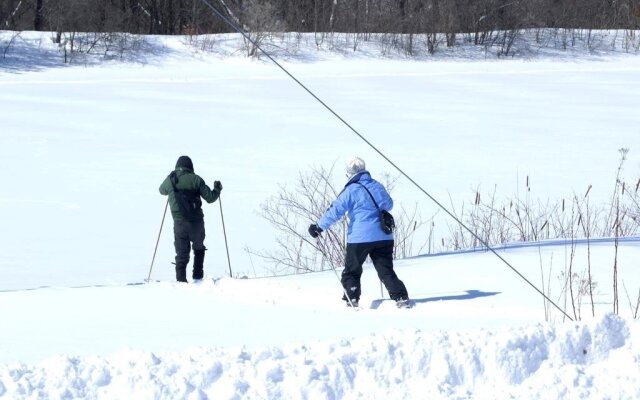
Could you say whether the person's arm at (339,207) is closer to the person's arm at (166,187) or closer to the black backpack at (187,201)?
the black backpack at (187,201)

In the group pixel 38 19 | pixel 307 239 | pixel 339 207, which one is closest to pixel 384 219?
pixel 339 207

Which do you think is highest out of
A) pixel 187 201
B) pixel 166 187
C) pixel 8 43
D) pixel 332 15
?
pixel 332 15

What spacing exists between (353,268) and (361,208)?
1.59 feet

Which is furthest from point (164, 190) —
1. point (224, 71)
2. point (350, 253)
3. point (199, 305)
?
point (224, 71)

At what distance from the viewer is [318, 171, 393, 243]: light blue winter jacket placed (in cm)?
870

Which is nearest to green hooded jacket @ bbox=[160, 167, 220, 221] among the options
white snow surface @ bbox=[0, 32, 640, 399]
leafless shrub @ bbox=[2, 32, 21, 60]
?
white snow surface @ bbox=[0, 32, 640, 399]

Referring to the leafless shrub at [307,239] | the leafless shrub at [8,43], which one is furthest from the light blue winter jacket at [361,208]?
the leafless shrub at [8,43]

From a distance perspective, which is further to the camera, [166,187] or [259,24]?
[259,24]

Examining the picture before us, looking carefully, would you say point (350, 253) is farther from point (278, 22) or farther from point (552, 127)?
point (278, 22)

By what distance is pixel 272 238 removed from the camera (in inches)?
602

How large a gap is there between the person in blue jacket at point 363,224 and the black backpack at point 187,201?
1985mm

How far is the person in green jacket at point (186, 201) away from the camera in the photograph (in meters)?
10.4

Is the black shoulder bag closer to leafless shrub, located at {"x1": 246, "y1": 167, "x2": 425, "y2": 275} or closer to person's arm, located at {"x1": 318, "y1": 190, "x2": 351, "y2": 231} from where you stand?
person's arm, located at {"x1": 318, "y1": 190, "x2": 351, "y2": 231}

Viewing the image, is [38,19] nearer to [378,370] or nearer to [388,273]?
[388,273]
